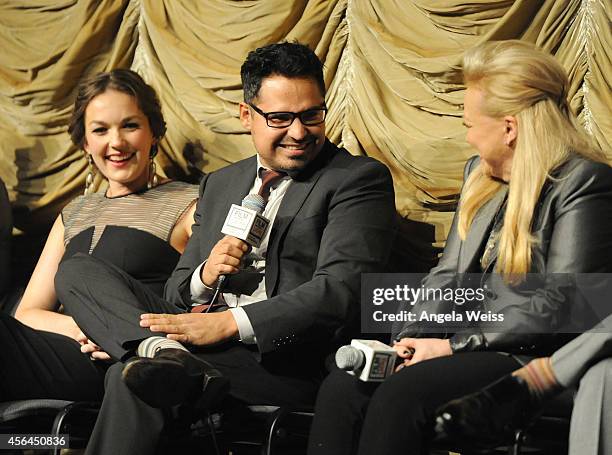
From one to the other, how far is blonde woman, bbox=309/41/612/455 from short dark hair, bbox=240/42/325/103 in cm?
59

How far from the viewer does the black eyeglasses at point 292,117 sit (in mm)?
3131

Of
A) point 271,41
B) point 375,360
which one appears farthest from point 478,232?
point 271,41

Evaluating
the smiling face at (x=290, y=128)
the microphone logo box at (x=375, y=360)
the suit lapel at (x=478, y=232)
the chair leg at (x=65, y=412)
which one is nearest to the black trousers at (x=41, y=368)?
the chair leg at (x=65, y=412)

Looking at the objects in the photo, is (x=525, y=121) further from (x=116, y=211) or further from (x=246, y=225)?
(x=116, y=211)

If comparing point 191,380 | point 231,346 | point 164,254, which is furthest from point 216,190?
point 191,380

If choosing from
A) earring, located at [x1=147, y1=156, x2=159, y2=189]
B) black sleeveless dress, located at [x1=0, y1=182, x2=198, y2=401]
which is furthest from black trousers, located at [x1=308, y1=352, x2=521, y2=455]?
earring, located at [x1=147, y1=156, x2=159, y2=189]

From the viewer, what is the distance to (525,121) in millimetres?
2625

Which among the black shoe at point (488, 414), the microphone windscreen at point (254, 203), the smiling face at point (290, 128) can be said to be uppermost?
the smiling face at point (290, 128)

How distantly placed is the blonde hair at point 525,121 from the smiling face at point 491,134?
0.02 meters

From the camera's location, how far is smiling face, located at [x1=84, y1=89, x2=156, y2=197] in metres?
3.67

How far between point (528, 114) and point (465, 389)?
69cm

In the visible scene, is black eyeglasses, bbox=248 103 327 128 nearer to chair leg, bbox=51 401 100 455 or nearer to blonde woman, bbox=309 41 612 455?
blonde woman, bbox=309 41 612 455

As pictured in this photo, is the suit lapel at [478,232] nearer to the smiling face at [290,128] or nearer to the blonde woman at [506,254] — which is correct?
the blonde woman at [506,254]

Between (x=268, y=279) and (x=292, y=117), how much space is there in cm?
47
